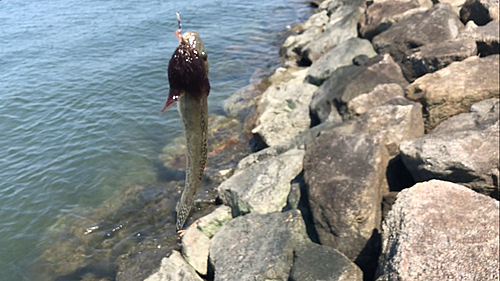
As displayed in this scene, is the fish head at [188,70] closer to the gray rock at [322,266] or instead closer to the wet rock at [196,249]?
the gray rock at [322,266]

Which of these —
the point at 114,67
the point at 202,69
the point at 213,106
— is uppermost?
the point at 202,69

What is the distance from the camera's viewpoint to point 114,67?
14.3 m

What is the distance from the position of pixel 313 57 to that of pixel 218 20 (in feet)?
27.3

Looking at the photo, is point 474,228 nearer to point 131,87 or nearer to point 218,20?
point 131,87

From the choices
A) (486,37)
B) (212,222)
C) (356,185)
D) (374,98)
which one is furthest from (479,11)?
(212,222)

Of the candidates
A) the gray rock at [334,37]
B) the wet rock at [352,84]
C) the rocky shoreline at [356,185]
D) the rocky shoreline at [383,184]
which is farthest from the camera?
the gray rock at [334,37]

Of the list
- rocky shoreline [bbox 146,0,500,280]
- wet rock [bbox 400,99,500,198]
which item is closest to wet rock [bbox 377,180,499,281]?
rocky shoreline [bbox 146,0,500,280]

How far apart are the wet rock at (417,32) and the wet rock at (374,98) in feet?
3.49

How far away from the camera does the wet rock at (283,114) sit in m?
8.66

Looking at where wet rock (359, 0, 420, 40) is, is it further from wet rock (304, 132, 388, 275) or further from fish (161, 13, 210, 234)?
fish (161, 13, 210, 234)

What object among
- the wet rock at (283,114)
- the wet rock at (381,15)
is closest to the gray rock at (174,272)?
the wet rock at (283,114)

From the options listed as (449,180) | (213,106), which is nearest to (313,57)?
(213,106)

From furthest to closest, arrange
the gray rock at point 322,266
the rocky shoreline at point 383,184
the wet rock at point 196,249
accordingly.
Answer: the wet rock at point 196,249 → the gray rock at point 322,266 → the rocky shoreline at point 383,184

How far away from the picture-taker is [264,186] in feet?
20.9
